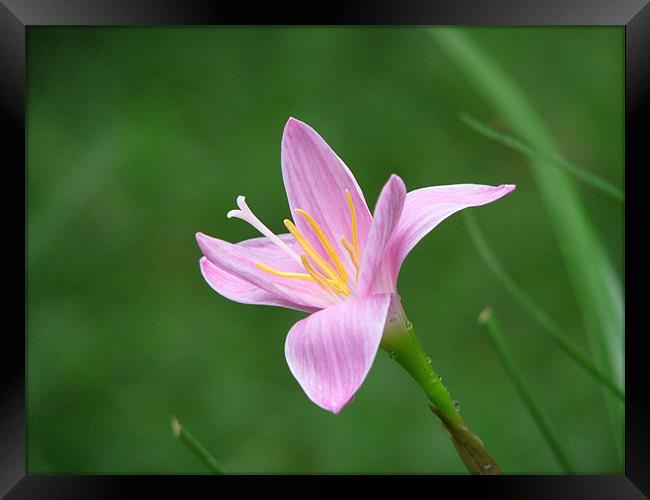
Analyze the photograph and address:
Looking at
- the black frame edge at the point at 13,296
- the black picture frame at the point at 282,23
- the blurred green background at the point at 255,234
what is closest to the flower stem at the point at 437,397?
the black picture frame at the point at 282,23

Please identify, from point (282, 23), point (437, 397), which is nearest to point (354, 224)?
point (437, 397)

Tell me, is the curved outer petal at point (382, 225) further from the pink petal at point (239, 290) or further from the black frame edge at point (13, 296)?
the black frame edge at point (13, 296)

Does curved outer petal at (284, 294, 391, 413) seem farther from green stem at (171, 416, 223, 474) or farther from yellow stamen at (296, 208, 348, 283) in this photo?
green stem at (171, 416, 223, 474)

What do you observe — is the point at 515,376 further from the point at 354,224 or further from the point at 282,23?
the point at 282,23

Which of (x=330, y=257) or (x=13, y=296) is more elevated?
(x=13, y=296)

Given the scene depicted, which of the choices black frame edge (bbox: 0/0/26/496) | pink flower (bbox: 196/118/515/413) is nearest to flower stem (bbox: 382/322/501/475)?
pink flower (bbox: 196/118/515/413)

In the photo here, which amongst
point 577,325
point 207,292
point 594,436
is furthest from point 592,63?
point 207,292
